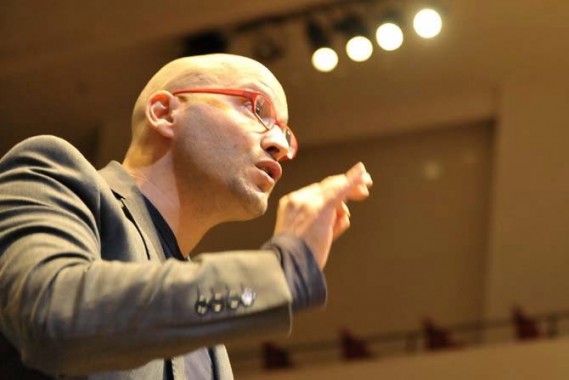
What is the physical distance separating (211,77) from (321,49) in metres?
7.39

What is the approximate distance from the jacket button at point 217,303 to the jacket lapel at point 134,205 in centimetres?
40

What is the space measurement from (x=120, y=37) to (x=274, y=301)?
8.19m

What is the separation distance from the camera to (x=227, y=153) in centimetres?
205

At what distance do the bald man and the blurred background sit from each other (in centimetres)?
713

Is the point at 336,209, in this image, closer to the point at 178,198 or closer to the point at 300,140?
the point at 178,198

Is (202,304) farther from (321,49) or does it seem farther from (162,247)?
(321,49)

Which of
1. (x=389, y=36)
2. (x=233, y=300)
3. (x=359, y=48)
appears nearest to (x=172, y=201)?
(x=233, y=300)

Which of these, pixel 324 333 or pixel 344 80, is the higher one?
pixel 344 80

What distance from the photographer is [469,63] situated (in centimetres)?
1018

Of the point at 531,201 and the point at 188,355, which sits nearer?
the point at 188,355

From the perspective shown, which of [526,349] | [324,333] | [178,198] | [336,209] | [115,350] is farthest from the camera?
[324,333]

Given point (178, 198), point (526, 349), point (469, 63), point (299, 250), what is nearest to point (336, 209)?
point (299, 250)

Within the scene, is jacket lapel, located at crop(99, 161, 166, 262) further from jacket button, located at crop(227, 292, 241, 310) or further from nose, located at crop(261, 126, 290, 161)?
jacket button, located at crop(227, 292, 241, 310)

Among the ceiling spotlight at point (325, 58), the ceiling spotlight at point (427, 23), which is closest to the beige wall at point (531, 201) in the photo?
the ceiling spotlight at point (325, 58)
